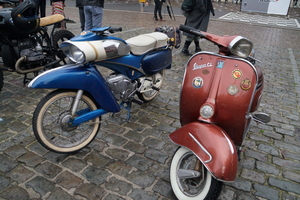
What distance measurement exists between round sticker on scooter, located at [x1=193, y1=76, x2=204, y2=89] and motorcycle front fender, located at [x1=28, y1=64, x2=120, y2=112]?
0.90m

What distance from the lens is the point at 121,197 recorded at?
212 cm

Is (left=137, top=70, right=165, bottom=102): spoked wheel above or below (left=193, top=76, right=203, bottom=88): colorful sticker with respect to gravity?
below

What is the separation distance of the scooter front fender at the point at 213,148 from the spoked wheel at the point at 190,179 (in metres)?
0.14

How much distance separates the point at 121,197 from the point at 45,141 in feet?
3.04

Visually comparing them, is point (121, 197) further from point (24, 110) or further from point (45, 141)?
point (24, 110)

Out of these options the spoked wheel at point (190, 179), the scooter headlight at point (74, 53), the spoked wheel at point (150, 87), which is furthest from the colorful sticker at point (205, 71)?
the spoked wheel at point (150, 87)

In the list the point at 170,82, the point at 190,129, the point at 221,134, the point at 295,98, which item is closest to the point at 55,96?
the point at 190,129

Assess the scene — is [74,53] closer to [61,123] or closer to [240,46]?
[61,123]

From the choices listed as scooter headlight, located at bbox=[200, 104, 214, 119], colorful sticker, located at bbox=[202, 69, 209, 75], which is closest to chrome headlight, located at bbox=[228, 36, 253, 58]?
colorful sticker, located at bbox=[202, 69, 209, 75]

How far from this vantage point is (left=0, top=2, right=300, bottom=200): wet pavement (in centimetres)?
220

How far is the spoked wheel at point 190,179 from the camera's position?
1868 mm

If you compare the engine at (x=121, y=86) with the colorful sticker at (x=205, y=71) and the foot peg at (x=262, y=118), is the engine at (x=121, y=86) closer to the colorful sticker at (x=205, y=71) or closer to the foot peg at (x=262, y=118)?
the colorful sticker at (x=205, y=71)

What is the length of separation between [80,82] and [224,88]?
4.30ft

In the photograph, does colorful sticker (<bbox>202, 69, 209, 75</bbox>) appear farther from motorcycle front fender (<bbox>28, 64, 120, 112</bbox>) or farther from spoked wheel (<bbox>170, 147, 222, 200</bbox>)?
motorcycle front fender (<bbox>28, 64, 120, 112</bbox>)
